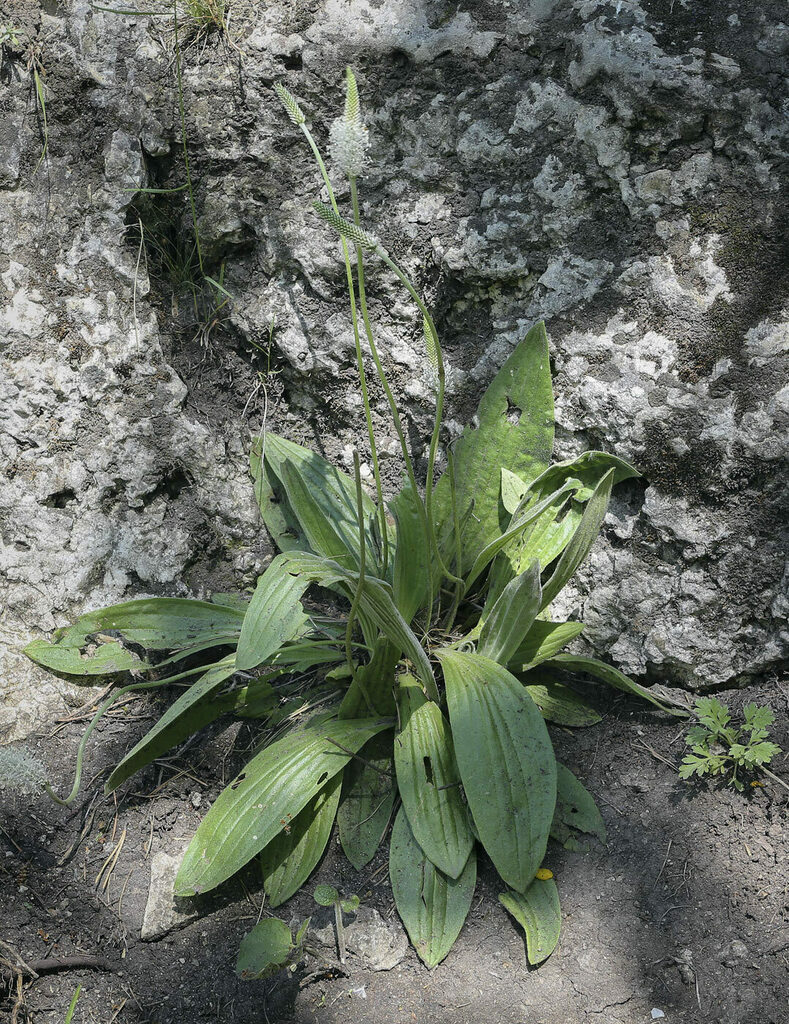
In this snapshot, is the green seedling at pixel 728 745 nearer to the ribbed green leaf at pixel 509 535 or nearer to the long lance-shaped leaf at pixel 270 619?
the ribbed green leaf at pixel 509 535

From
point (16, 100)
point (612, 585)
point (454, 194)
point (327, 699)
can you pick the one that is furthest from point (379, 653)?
point (16, 100)

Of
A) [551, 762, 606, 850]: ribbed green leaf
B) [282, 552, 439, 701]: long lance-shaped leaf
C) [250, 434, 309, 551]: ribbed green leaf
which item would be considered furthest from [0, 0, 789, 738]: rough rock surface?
[282, 552, 439, 701]: long lance-shaped leaf

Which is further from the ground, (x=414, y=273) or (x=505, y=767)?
(x=414, y=273)

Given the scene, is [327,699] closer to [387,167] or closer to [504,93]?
[387,167]

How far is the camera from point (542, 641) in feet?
8.04

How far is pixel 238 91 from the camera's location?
2885mm

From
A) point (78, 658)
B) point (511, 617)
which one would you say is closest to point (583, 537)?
point (511, 617)

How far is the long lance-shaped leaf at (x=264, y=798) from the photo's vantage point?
2.04 metres

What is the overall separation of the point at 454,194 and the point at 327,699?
180 centimetres

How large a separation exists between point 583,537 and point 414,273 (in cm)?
117

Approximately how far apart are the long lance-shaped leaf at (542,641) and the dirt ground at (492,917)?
0.24m

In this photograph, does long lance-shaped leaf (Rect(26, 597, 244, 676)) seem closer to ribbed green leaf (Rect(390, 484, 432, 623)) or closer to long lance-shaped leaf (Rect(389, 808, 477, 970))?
ribbed green leaf (Rect(390, 484, 432, 623))

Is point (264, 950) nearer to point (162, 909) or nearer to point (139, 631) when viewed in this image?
point (162, 909)

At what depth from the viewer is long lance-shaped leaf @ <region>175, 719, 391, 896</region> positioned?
2041mm
